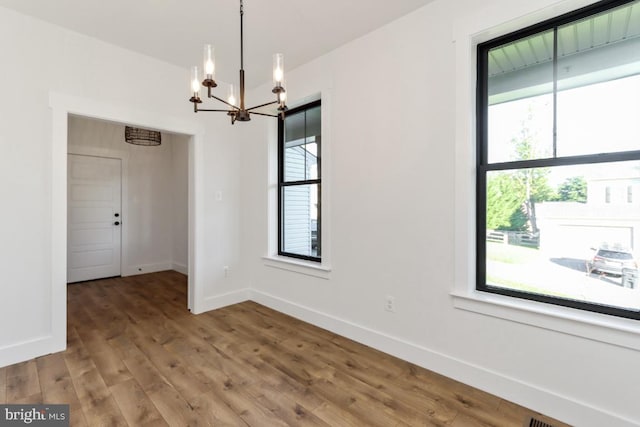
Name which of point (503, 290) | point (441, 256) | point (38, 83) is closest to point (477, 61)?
point (441, 256)

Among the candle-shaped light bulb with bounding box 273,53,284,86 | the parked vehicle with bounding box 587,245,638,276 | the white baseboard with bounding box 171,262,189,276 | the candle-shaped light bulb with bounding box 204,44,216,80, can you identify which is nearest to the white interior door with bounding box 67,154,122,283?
the white baseboard with bounding box 171,262,189,276

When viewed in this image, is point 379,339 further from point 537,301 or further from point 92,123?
point 92,123

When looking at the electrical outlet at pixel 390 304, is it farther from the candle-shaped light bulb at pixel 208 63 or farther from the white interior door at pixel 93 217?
the white interior door at pixel 93 217

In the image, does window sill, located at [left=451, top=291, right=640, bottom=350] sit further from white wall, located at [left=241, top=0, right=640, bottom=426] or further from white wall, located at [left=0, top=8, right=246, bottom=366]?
white wall, located at [left=0, top=8, right=246, bottom=366]

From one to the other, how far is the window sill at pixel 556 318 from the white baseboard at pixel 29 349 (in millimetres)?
3302

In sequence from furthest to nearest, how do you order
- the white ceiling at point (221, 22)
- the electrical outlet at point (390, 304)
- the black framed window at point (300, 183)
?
1. the black framed window at point (300, 183)
2. the electrical outlet at point (390, 304)
3. the white ceiling at point (221, 22)

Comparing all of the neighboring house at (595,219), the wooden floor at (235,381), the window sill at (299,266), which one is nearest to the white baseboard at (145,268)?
the wooden floor at (235,381)

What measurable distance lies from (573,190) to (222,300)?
3.57m

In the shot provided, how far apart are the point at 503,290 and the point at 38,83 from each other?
401 cm

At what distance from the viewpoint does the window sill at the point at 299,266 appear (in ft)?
10.1

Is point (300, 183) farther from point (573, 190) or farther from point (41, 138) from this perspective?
point (573, 190)

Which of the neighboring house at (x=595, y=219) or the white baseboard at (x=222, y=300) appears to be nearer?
the neighboring house at (x=595, y=219)

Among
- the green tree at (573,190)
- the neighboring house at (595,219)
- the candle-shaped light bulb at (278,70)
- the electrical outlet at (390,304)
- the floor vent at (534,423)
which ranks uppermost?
the candle-shaped light bulb at (278,70)

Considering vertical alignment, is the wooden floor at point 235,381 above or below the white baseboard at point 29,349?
below
